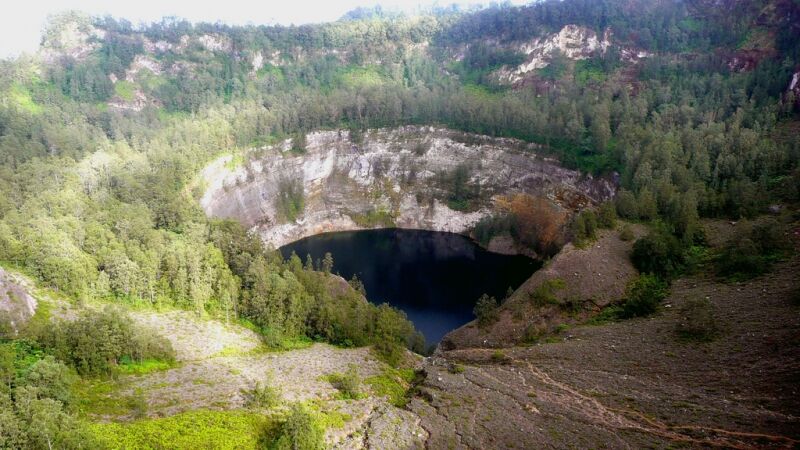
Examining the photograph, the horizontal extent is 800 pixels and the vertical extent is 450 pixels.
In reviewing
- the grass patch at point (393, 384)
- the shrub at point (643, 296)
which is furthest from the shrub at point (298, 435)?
the shrub at point (643, 296)

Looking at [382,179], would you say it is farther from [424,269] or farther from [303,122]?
[424,269]

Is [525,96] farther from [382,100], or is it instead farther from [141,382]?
[141,382]

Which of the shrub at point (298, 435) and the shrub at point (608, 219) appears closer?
the shrub at point (298, 435)

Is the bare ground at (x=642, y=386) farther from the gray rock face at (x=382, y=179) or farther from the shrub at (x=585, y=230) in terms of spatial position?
the gray rock face at (x=382, y=179)

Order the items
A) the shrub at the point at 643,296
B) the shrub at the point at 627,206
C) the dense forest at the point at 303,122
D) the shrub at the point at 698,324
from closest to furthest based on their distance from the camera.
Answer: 1. the shrub at the point at 698,324
2. the dense forest at the point at 303,122
3. the shrub at the point at 643,296
4. the shrub at the point at 627,206

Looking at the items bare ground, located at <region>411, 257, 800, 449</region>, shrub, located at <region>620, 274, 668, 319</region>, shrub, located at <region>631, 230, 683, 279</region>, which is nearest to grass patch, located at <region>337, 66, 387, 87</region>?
shrub, located at <region>631, 230, 683, 279</region>
